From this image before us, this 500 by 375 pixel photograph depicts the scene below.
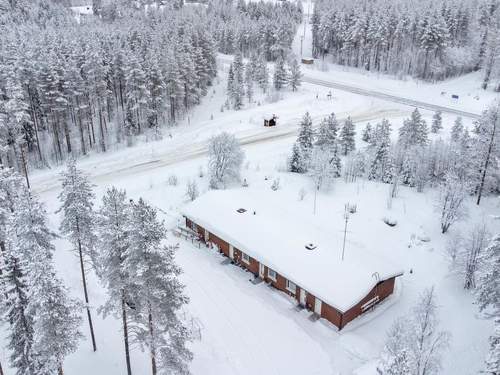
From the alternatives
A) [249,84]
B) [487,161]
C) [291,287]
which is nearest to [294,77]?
[249,84]

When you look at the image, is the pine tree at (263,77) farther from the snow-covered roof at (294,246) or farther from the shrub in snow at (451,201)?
the shrub in snow at (451,201)

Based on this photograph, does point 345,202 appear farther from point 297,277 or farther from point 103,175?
point 103,175

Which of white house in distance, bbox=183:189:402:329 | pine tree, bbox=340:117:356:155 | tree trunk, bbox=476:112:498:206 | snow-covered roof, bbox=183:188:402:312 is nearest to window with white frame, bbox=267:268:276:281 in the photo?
white house in distance, bbox=183:189:402:329

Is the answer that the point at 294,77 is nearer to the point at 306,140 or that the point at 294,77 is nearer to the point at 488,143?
the point at 306,140

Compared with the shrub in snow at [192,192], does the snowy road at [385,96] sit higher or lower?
higher

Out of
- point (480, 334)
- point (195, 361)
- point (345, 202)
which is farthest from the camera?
point (345, 202)

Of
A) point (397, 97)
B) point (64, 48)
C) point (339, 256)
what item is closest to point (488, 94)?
point (397, 97)

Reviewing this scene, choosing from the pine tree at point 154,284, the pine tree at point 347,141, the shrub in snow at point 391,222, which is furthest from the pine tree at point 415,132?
the pine tree at point 154,284
